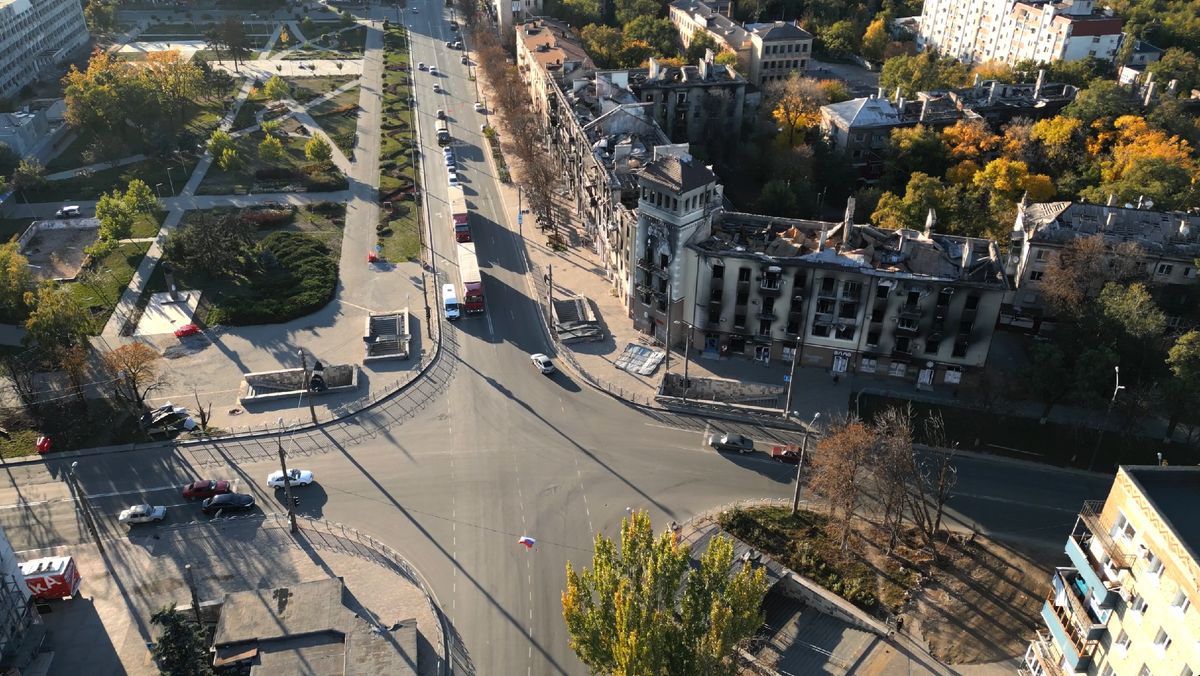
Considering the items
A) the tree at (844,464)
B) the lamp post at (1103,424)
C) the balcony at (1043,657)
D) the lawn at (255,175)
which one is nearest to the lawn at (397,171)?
the lawn at (255,175)

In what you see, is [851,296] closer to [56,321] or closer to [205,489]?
[205,489]

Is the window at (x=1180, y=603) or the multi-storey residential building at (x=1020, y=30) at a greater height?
the multi-storey residential building at (x=1020, y=30)

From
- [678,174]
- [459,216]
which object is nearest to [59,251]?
[459,216]

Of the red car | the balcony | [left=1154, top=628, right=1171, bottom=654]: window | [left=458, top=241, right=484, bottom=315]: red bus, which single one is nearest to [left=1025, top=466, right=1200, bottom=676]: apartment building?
[left=1154, top=628, right=1171, bottom=654]: window

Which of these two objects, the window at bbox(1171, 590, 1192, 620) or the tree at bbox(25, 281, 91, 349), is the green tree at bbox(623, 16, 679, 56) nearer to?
the tree at bbox(25, 281, 91, 349)

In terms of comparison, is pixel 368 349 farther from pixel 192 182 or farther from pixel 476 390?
pixel 192 182

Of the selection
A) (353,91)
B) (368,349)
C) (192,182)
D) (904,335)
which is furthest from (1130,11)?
(192,182)

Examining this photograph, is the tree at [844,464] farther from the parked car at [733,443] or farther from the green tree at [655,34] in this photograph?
the green tree at [655,34]
